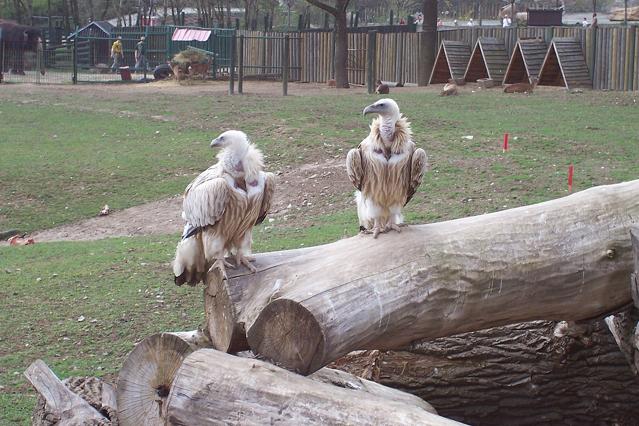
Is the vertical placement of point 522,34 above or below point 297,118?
above

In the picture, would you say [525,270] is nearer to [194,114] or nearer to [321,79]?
[194,114]

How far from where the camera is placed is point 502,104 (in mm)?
23484

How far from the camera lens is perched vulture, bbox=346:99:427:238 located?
671 cm

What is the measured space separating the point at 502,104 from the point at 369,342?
18573mm

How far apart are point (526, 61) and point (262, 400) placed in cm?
2436

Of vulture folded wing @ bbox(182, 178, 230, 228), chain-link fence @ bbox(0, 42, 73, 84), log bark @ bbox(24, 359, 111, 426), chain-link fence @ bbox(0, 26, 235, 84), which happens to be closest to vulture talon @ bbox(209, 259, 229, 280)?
vulture folded wing @ bbox(182, 178, 230, 228)

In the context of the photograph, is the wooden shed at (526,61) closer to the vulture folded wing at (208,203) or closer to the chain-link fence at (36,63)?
the chain-link fence at (36,63)

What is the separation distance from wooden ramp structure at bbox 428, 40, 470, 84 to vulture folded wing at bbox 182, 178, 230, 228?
2438 centimetres

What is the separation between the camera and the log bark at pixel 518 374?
22.0 ft

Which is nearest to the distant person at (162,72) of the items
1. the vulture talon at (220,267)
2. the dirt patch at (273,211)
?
the dirt patch at (273,211)

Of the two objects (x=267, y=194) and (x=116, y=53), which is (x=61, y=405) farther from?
(x=116, y=53)

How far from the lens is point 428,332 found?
5.98 m

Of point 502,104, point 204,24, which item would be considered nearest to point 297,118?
point 502,104

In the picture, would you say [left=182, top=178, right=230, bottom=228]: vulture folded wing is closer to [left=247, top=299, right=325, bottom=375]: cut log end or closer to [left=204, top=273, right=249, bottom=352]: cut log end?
[left=204, top=273, right=249, bottom=352]: cut log end
